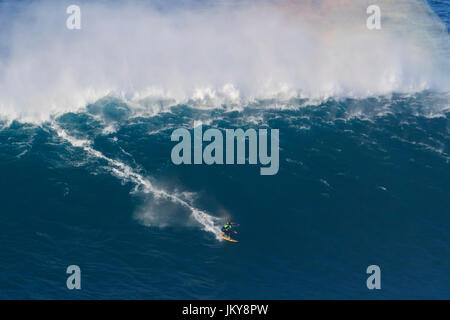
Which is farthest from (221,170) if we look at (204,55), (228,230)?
(204,55)

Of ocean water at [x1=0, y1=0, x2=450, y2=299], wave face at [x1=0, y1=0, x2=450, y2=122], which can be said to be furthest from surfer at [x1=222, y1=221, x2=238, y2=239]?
wave face at [x1=0, y1=0, x2=450, y2=122]

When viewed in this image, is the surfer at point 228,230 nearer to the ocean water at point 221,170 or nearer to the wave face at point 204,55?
the ocean water at point 221,170

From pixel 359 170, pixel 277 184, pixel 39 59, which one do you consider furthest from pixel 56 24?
pixel 359 170

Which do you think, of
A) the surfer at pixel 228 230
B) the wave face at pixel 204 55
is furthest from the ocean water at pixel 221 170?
the surfer at pixel 228 230

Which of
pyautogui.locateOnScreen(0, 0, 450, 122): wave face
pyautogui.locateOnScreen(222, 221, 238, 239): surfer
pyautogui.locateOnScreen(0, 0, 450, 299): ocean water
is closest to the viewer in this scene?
pyautogui.locateOnScreen(0, 0, 450, 299): ocean water

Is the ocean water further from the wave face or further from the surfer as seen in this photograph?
the surfer

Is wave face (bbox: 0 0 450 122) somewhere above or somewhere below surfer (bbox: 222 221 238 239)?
above

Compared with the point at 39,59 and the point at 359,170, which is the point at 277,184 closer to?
the point at 359,170
